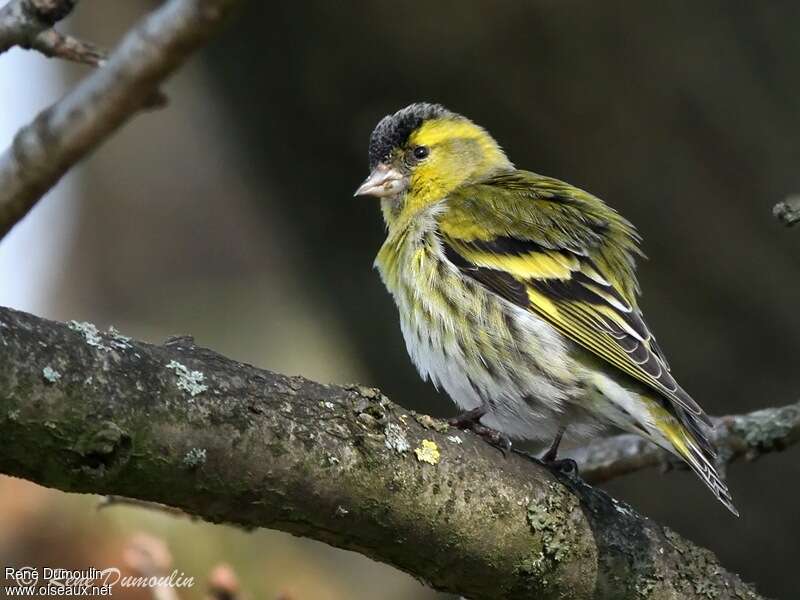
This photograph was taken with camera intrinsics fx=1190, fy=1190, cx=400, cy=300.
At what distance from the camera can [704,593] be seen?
3.25m

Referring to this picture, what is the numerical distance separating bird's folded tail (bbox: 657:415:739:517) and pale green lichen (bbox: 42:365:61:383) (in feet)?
7.14

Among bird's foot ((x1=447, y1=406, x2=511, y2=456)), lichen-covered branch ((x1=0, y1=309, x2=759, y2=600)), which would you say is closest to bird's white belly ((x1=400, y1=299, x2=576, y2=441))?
bird's foot ((x1=447, y1=406, x2=511, y2=456))

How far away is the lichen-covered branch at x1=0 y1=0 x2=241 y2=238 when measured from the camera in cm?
223

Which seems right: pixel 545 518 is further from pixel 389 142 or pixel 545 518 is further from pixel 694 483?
pixel 694 483

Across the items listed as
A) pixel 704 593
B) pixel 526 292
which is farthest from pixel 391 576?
pixel 704 593

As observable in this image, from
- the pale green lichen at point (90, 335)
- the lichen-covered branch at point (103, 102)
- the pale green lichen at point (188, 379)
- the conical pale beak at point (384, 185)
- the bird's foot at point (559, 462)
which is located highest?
the conical pale beak at point (384, 185)

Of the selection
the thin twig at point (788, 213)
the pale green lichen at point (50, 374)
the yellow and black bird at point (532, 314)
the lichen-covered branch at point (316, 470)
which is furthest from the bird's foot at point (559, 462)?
the pale green lichen at point (50, 374)

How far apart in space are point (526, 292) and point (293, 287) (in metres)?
2.91

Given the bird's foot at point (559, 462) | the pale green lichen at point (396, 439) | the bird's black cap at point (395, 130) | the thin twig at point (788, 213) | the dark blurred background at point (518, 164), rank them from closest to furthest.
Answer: the pale green lichen at point (396, 439) → the thin twig at point (788, 213) → the bird's foot at point (559, 462) → the bird's black cap at point (395, 130) → the dark blurred background at point (518, 164)

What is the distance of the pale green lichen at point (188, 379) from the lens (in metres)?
2.43

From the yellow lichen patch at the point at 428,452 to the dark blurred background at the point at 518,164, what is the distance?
328 cm

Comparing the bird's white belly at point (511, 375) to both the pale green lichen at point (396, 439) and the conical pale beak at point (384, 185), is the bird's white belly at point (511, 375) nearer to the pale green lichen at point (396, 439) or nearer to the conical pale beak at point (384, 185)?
the conical pale beak at point (384, 185)

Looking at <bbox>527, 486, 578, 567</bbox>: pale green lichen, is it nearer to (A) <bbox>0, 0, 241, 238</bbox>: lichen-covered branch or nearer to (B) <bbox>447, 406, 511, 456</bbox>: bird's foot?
(B) <bbox>447, 406, 511, 456</bbox>: bird's foot

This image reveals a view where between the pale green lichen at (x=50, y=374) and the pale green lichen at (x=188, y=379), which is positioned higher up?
the pale green lichen at (x=188, y=379)
